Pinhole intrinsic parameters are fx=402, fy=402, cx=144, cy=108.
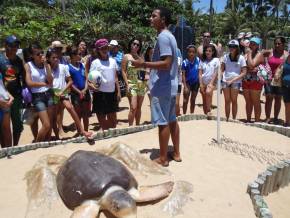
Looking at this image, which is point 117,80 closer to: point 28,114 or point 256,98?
point 28,114

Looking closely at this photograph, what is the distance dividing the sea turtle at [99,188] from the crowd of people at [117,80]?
2.74 feet

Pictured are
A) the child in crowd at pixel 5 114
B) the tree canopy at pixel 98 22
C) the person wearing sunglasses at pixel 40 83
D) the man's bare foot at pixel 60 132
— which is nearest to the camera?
the child in crowd at pixel 5 114

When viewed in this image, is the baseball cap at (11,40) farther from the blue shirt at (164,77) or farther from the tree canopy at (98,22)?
the tree canopy at (98,22)

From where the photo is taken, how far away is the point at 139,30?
631 inches

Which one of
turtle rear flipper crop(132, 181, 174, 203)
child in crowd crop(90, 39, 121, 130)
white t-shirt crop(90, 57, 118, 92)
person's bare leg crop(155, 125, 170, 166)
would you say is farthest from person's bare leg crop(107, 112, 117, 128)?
turtle rear flipper crop(132, 181, 174, 203)

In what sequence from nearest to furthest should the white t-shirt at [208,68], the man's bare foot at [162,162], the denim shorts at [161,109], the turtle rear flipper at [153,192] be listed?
the turtle rear flipper at [153,192]
the denim shorts at [161,109]
the man's bare foot at [162,162]
the white t-shirt at [208,68]

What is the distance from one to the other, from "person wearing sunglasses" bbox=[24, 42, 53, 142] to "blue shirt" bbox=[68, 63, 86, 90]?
2.97 feet

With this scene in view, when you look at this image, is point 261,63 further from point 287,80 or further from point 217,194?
point 217,194

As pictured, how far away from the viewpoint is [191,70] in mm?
7512

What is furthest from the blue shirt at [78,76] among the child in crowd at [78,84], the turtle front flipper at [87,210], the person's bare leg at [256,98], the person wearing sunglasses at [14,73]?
the turtle front flipper at [87,210]

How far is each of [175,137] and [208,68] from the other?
3.03 m

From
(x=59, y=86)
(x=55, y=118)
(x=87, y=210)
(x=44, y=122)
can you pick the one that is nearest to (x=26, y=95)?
(x=44, y=122)

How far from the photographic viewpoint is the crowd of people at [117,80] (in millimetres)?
4320

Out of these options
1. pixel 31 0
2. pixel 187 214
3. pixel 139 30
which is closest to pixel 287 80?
pixel 187 214
